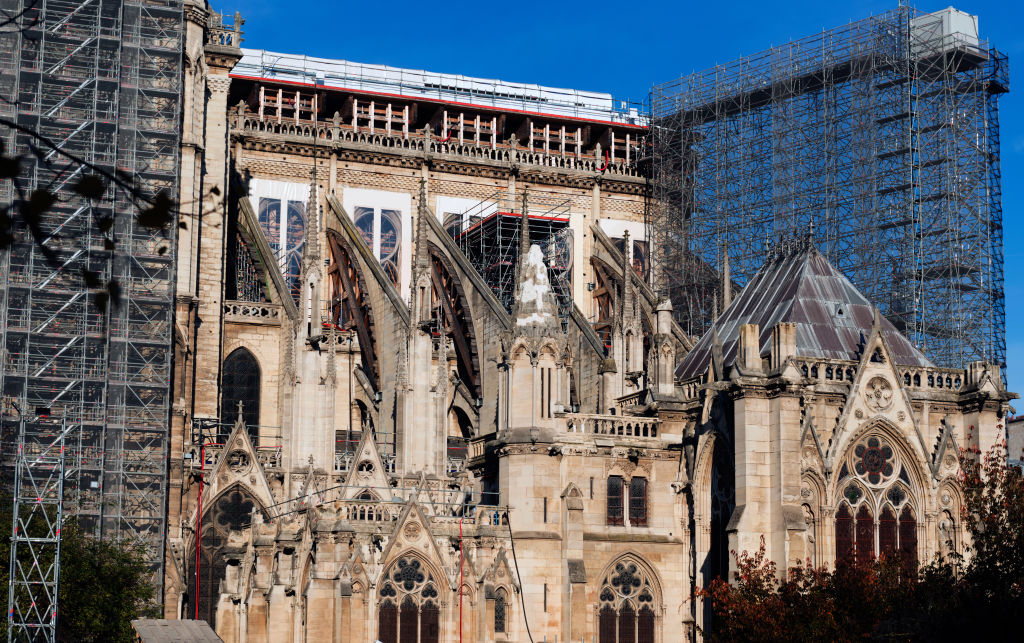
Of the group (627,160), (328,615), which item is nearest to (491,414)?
(328,615)

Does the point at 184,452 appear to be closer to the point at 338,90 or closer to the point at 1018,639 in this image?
the point at 338,90

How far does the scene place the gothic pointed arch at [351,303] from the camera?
176 feet

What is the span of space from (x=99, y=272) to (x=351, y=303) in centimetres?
1429

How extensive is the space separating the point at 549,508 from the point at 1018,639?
13933 millimetres

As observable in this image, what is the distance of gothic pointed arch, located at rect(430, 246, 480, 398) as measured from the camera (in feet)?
177

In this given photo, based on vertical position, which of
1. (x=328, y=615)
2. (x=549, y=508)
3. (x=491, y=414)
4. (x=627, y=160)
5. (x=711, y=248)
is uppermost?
(x=627, y=160)

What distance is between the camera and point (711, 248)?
201 ft

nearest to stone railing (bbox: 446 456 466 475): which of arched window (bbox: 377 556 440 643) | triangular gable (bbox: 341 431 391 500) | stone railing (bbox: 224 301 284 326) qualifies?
triangular gable (bbox: 341 431 391 500)

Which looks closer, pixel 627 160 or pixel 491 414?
pixel 491 414

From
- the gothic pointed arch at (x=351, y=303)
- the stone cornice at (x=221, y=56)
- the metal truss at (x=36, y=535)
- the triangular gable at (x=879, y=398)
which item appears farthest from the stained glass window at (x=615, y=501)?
the stone cornice at (x=221, y=56)

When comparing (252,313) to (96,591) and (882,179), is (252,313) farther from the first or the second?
(882,179)

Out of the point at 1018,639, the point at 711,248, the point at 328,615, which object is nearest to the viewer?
the point at 1018,639

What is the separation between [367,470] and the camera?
4250cm

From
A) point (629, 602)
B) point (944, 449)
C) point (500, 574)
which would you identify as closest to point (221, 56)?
point (500, 574)
